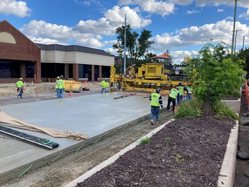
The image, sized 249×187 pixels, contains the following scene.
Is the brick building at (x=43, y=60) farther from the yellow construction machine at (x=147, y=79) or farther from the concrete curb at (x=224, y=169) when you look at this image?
the concrete curb at (x=224, y=169)

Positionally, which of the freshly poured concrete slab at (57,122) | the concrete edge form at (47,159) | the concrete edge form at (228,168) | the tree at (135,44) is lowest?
the concrete edge form at (47,159)

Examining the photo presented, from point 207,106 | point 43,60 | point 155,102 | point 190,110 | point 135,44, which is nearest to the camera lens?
point 190,110

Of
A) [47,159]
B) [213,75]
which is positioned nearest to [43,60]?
[213,75]

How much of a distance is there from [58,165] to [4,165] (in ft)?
4.03

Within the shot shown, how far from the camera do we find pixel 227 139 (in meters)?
8.47

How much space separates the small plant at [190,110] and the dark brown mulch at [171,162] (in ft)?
8.92

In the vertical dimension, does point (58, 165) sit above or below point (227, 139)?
below

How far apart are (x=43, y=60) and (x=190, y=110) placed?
1573 inches

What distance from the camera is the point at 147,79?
29.5 metres

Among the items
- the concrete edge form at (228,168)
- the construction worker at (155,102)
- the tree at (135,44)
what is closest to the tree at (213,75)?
the construction worker at (155,102)

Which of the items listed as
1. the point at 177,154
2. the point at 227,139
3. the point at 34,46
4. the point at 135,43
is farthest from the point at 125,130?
the point at 135,43

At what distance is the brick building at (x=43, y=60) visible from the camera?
3950 cm

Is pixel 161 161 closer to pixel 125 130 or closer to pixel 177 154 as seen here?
pixel 177 154

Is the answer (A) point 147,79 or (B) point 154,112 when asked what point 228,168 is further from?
(A) point 147,79
